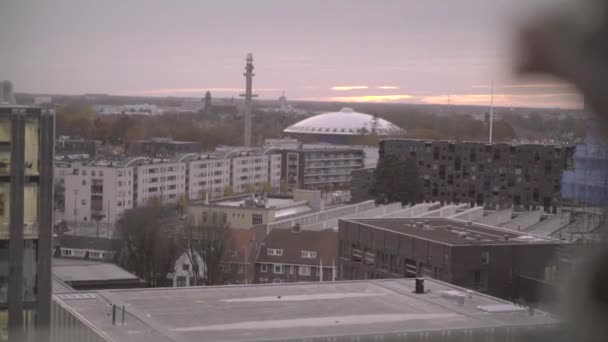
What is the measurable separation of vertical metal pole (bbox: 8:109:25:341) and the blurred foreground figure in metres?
2.26

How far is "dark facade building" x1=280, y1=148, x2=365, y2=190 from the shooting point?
1703 centimetres

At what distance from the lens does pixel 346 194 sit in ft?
50.9

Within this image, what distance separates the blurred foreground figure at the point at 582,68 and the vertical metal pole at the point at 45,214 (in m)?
2.32

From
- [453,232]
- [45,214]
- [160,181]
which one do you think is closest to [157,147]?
[160,181]

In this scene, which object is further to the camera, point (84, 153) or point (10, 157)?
point (84, 153)

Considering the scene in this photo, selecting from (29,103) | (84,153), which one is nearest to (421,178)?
(84,153)

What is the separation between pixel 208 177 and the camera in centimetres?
1449

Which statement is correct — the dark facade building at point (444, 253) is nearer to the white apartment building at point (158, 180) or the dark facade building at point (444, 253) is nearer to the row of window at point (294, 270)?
the row of window at point (294, 270)

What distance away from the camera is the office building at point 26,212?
2344mm

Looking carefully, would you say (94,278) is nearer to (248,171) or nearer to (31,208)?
(31,208)

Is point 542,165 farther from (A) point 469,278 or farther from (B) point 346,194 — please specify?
(A) point 469,278

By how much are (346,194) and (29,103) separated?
13.2 metres

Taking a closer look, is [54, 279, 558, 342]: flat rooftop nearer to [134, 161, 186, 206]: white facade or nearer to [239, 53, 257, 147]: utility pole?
→ [134, 161, 186, 206]: white facade

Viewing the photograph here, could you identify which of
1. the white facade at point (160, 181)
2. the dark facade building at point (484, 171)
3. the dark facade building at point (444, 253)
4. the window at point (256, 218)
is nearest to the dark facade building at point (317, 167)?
the white facade at point (160, 181)
